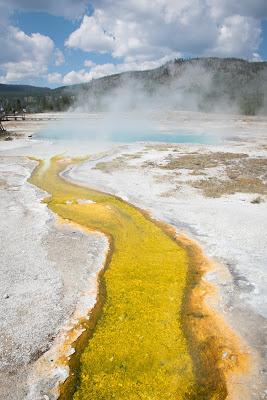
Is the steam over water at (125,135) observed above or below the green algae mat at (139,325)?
below

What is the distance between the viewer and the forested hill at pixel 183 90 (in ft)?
295

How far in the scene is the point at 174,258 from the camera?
825 cm

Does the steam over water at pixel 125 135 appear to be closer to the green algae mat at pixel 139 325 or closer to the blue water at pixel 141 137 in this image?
the blue water at pixel 141 137

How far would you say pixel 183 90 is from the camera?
12300cm

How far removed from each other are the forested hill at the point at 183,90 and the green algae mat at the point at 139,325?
6691cm

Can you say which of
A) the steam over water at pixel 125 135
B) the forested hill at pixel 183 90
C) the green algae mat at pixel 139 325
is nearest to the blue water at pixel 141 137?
the steam over water at pixel 125 135

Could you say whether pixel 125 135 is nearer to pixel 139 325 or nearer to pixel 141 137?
pixel 141 137

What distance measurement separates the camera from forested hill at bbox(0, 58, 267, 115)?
89938 millimetres

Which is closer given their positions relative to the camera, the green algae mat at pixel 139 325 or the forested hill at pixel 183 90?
the green algae mat at pixel 139 325

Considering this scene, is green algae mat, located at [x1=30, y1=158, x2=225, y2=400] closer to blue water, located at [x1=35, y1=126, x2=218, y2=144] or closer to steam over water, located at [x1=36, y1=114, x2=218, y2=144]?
blue water, located at [x1=35, y1=126, x2=218, y2=144]

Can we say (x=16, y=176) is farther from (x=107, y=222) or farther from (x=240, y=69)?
(x=240, y=69)

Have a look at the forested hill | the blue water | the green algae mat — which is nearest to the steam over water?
the blue water

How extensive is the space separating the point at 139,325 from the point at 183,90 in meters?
123

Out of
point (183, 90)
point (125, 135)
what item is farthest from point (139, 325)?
point (183, 90)
